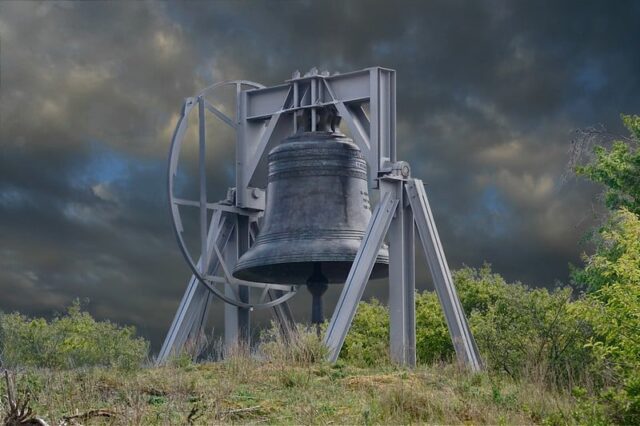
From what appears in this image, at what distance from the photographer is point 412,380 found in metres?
16.5

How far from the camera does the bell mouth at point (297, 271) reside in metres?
21.8

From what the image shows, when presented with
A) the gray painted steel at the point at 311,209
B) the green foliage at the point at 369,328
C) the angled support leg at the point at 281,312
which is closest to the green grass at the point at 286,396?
the gray painted steel at the point at 311,209

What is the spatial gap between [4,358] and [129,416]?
5.92m

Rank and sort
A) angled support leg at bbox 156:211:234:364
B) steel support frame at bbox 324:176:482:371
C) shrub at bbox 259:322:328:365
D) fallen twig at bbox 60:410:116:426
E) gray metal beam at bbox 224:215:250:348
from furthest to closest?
gray metal beam at bbox 224:215:250:348 < angled support leg at bbox 156:211:234:364 < steel support frame at bbox 324:176:482:371 < shrub at bbox 259:322:328:365 < fallen twig at bbox 60:410:116:426

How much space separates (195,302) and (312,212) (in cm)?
419

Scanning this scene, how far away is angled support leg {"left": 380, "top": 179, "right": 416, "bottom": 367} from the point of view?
21.8 meters

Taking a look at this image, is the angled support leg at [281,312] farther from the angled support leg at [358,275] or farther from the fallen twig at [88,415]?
the fallen twig at [88,415]

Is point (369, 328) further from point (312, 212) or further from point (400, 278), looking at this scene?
point (312, 212)

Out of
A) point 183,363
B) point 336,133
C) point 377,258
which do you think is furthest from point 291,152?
point 183,363

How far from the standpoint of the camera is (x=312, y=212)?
69.9ft

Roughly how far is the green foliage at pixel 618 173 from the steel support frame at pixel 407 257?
6.80m

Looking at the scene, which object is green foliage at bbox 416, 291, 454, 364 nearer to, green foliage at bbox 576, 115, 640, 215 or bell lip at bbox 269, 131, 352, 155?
green foliage at bbox 576, 115, 640, 215

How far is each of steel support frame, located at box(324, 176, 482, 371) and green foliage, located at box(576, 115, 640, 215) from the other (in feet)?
22.3

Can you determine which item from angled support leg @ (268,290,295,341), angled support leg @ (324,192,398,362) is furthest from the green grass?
angled support leg @ (268,290,295,341)
